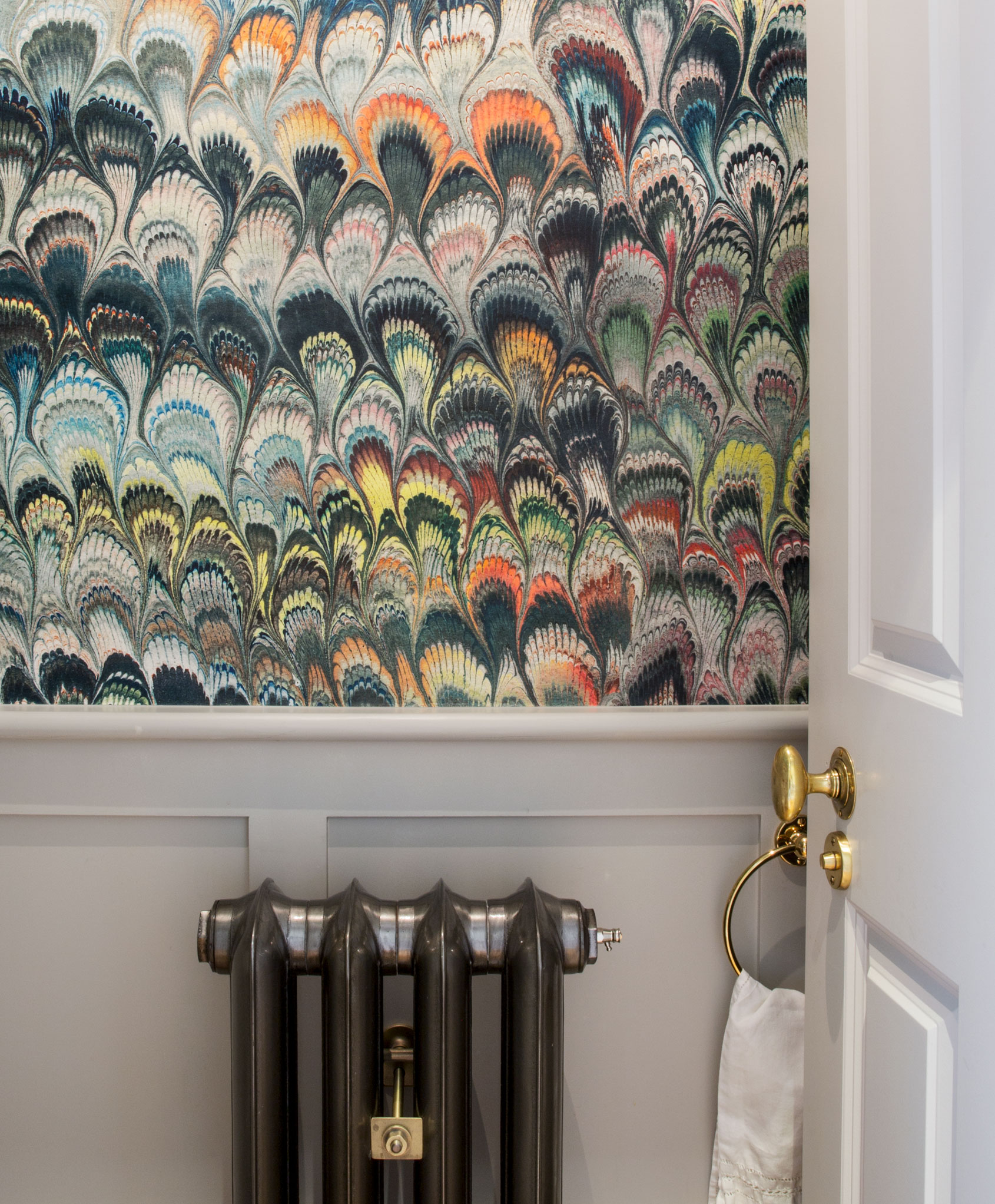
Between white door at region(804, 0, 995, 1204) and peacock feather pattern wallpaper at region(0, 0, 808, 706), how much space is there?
0.24 meters

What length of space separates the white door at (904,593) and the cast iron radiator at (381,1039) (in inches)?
10.7

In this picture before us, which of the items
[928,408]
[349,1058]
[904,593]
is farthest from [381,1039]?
[928,408]

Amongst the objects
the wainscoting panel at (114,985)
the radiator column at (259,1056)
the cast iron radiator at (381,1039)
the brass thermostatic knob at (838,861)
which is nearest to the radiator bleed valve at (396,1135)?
the cast iron radiator at (381,1039)

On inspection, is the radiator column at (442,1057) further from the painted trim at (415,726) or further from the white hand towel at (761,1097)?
the white hand towel at (761,1097)

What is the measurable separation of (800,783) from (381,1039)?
1.72 ft

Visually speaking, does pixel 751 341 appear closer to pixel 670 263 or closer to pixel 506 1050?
pixel 670 263

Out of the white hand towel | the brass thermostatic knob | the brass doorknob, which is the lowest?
the white hand towel

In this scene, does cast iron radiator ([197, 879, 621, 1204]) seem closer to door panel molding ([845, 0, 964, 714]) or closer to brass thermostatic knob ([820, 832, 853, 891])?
brass thermostatic knob ([820, 832, 853, 891])

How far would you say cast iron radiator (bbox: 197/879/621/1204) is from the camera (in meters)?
0.96

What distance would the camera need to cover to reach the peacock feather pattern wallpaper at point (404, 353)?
3.51 ft

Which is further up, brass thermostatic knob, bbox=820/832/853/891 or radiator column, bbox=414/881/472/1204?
brass thermostatic knob, bbox=820/832/853/891

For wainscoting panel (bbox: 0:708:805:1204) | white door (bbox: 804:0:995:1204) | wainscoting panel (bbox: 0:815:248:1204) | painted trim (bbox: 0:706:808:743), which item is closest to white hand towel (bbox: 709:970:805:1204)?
wainscoting panel (bbox: 0:708:805:1204)

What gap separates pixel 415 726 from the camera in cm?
108

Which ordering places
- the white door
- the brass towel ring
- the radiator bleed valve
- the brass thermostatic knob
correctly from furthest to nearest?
the brass towel ring, the radiator bleed valve, the brass thermostatic knob, the white door
